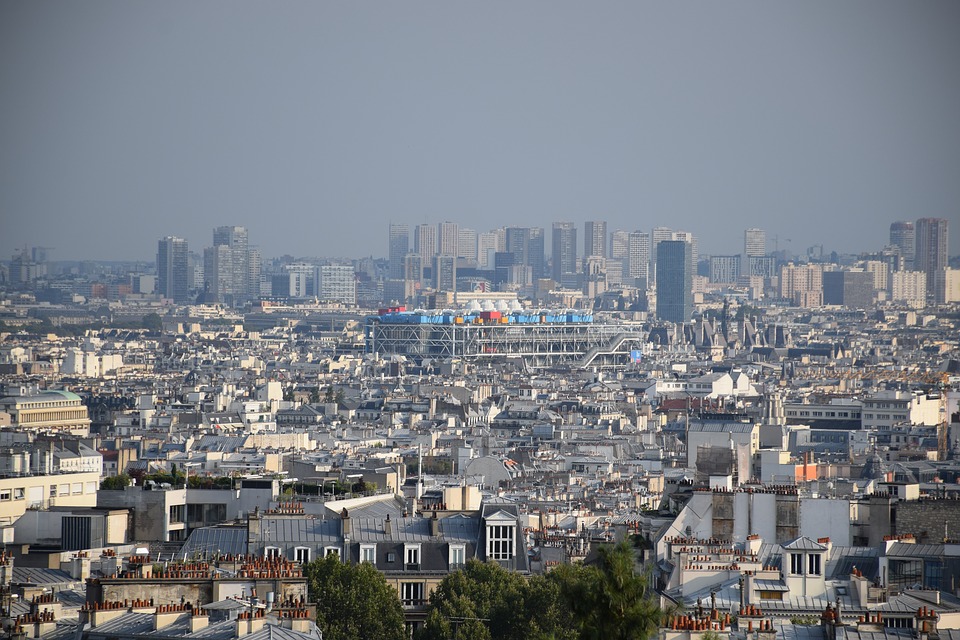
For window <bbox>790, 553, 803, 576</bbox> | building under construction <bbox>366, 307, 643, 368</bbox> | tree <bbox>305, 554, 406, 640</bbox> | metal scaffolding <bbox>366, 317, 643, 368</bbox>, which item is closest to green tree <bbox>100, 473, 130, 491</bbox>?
tree <bbox>305, 554, 406, 640</bbox>

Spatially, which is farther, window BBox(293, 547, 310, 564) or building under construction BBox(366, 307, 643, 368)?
building under construction BBox(366, 307, 643, 368)

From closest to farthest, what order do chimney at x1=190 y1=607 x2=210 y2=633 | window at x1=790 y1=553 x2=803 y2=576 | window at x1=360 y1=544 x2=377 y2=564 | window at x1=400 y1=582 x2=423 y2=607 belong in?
chimney at x1=190 y1=607 x2=210 y2=633 → window at x1=790 y1=553 x2=803 y2=576 → window at x1=400 y1=582 x2=423 y2=607 → window at x1=360 y1=544 x2=377 y2=564

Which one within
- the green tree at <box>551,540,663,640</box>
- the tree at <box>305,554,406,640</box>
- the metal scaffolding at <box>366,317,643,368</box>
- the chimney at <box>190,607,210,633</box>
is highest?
the green tree at <box>551,540,663,640</box>

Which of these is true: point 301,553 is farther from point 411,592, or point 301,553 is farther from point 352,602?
point 352,602

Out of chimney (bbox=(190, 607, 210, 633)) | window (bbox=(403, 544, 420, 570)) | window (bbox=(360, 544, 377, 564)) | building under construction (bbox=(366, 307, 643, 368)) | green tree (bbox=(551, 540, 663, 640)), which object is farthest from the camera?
building under construction (bbox=(366, 307, 643, 368))

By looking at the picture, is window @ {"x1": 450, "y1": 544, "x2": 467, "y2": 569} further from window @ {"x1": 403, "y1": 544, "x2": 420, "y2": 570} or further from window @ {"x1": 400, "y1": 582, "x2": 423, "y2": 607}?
window @ {"x1": 400, "y1": 582, "x2": 423, "y2": 607}

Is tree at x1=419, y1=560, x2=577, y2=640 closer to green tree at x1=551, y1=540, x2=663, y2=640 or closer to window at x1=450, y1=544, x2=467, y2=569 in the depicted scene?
window at x1=450, y1=544, x2=467, y2=569

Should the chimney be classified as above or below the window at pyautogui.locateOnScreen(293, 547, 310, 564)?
above
